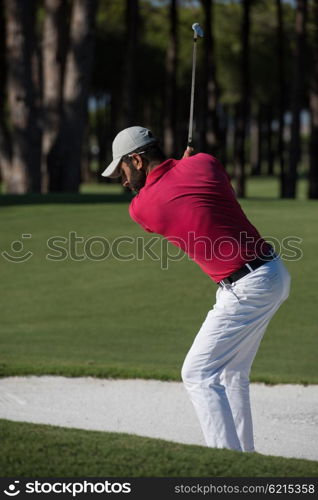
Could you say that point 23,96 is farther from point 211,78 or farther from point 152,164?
point 152,164

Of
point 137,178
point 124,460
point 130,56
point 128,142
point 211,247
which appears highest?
point 128,142

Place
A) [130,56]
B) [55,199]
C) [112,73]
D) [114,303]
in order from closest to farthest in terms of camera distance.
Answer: [114,303], [55,199], [130,56], [112,73]

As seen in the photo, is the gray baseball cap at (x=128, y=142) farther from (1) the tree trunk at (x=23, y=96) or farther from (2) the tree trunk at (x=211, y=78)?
(2) the tree trunk at (x=211, y=78)

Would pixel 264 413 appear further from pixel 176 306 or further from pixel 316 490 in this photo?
pixel 176 306

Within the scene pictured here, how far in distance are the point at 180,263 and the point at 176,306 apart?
1.82 m

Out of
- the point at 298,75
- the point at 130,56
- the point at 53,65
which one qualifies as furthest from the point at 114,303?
the point at 130,56

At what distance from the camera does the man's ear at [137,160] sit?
18.9 feet

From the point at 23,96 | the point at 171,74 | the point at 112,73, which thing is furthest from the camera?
the point at 112,73

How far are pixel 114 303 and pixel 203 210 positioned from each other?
22.0ft

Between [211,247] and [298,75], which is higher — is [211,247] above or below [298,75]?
above

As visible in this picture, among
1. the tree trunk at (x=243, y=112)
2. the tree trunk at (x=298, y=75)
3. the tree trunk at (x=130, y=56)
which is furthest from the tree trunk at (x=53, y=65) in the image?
the tree trunk at (x=298, y=75)

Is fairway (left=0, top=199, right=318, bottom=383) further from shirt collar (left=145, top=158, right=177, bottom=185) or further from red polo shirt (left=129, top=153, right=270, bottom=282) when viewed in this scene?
shirt collar (left=145, top=158, right=177, bottom=185)

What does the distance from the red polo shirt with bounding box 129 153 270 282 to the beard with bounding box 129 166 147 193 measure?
0.09m

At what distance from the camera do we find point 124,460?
543cm
